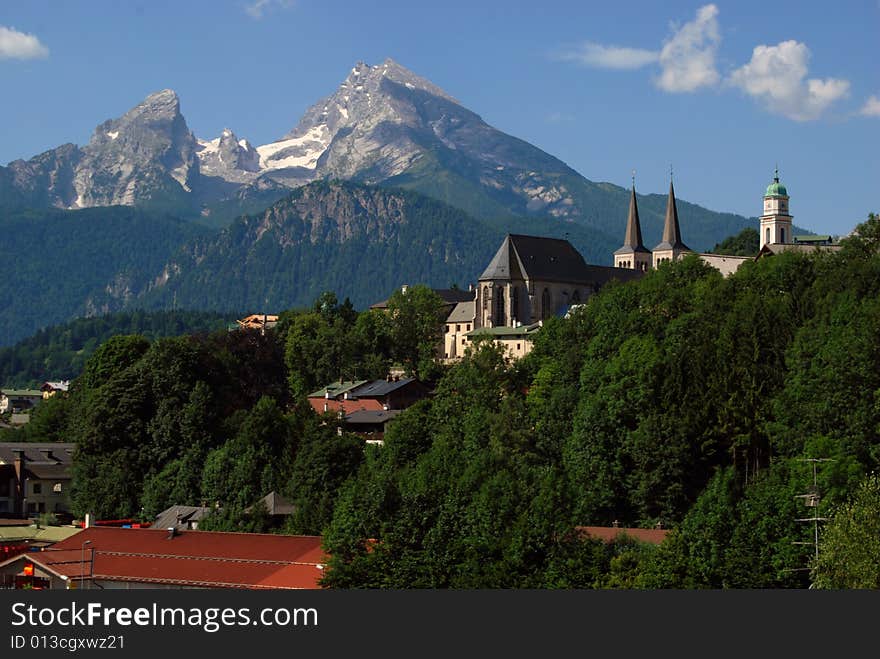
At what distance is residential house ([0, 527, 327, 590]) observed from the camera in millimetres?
72188

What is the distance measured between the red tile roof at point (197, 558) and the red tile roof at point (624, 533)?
1281 centimetres

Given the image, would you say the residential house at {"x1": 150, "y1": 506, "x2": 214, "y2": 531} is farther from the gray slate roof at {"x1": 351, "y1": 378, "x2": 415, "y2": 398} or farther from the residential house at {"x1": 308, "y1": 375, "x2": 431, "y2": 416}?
the gray slate roof at {"x1": 351, "y1": 378, "x2": 415, "y2": 398}

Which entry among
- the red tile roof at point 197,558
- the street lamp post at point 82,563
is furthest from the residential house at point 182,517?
the street lamp post at point 82,563

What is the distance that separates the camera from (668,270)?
120 meters

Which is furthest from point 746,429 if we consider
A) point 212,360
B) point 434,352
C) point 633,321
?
point 434,352

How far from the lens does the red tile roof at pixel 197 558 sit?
7238 centimetres

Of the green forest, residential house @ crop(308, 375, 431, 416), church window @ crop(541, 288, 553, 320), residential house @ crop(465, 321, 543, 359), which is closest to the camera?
the green forest

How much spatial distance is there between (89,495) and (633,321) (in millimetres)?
38695

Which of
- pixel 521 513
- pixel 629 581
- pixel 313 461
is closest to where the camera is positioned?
pixel 629 581

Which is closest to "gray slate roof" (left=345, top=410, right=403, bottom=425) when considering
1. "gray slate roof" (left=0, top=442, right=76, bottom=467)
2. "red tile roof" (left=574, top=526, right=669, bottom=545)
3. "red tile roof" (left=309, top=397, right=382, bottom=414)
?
"red tile roof" (left=309, top=397, right=382, bottom=414)

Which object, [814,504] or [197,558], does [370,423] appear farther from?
[814,504]

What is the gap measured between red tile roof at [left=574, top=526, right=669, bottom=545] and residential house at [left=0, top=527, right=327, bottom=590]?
1288 cm

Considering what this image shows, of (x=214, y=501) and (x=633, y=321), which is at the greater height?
(x=633, y=321)

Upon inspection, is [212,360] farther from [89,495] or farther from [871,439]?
[871,439]
